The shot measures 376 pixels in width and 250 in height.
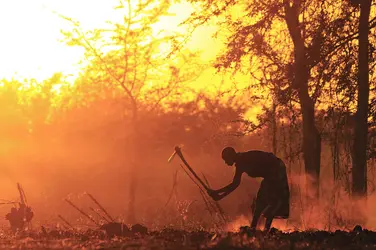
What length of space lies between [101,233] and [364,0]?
26.8 feet

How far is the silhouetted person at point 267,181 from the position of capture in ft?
34.0

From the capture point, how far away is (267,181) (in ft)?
34.9

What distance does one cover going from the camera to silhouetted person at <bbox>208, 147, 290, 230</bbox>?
34.0 ft

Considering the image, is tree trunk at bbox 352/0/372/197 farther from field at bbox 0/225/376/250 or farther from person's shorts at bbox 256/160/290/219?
field at bbox 0/225/376/250

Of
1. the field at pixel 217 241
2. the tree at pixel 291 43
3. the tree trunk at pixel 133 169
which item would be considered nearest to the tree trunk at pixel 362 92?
the tree at pixel 291 43

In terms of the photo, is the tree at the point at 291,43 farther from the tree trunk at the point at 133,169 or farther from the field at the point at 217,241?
the tree trunk at the point at 133,169

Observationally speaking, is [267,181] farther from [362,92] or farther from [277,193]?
[362,92]

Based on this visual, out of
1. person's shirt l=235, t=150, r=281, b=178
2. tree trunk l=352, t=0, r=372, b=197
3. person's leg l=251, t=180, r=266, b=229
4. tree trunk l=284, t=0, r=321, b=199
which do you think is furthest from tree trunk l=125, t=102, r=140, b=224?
person's shirt l=235, t=150, r=281, b=178

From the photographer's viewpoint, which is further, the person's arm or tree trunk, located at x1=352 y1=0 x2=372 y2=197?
tree trunk, located at x1=352 y1=0 x2=372 y2=197

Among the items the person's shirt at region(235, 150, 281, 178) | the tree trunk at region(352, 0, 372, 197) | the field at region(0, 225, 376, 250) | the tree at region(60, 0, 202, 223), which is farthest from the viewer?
the tree at region(60, 0, 202, 223)

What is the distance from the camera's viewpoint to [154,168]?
42469 mm

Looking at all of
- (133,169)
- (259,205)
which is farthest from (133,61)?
(259,205)

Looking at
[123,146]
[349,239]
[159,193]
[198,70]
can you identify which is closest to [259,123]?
[349,239]

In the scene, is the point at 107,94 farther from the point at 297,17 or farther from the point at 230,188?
the point at 230,188
